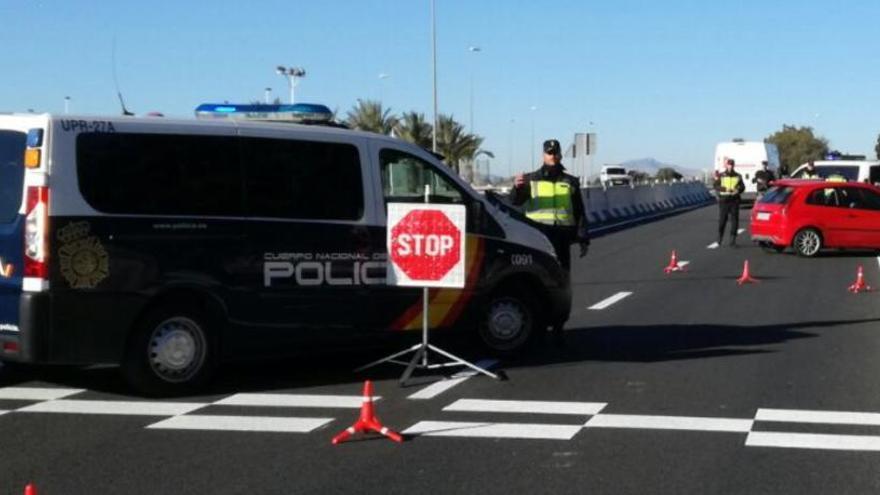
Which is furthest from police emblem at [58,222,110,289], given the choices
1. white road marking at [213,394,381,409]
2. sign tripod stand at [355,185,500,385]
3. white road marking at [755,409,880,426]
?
white road marking at [755,409,880,426]

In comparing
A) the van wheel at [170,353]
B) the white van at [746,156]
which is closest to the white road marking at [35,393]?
the van wheel at [170,353]

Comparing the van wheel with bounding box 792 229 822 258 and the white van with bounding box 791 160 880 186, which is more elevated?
the white van with bounding box 791 160 880 186

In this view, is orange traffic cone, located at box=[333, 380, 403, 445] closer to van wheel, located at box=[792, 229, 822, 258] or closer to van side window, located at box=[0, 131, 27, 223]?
van side window, located at box=[0, 131, 27, 223]

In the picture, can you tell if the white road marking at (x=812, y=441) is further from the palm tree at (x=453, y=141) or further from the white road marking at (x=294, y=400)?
the palm tree at (x=453, y=141)

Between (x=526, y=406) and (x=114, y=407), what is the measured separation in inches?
114

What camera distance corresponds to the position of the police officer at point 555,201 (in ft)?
38.4

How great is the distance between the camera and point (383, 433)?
24.7 feet

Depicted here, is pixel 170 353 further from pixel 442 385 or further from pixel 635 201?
pixel 635 201

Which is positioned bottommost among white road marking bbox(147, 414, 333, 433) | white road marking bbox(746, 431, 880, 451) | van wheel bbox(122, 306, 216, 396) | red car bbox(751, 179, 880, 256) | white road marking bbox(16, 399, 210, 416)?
white road marking bbox(746, 431, 880, 451)

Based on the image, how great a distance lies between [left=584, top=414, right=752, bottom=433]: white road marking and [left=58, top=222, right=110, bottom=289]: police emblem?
3494 millimetres

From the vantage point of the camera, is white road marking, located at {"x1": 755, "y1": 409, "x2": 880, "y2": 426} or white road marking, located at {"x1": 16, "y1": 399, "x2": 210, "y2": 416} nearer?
white road marking, located at {"x1": 755, "y1": 409, "x2": 880, "y2": 426}

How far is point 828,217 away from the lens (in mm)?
23453

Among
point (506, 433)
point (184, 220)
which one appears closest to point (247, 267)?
point (184, 220)

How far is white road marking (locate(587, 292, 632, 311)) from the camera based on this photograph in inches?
594
